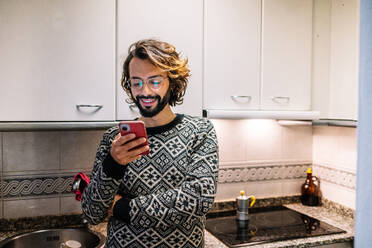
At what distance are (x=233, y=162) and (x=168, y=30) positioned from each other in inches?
38.6

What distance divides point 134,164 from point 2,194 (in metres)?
0.98

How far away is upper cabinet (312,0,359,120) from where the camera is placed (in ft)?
6.54

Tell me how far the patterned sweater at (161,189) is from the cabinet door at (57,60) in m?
0.38

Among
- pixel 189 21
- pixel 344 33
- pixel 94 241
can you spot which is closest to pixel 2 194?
pixel 94 241

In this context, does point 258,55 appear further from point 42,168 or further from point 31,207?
point 31,207

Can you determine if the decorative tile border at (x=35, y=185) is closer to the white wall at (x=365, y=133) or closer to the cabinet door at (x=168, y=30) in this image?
the cabinet door at (x=168, y=30)

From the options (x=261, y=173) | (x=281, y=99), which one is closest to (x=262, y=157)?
(x=261, y=173)

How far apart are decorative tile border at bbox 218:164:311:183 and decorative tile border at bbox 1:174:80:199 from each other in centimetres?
93

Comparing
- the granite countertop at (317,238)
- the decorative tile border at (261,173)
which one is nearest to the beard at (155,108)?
the granite countertop at (317,238)

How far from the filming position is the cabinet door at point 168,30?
167 centimetres

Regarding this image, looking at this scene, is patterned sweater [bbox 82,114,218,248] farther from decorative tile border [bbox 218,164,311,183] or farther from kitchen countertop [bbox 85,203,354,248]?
decorative tile border [bbox 218,164,311,183]

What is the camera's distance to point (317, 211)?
233 centimetres

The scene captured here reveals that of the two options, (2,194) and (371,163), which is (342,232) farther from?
(2,194)

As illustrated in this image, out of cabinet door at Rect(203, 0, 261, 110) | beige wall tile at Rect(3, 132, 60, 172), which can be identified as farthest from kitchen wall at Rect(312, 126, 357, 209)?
beige wall tile at Rect(3, 132, 60, 172)
